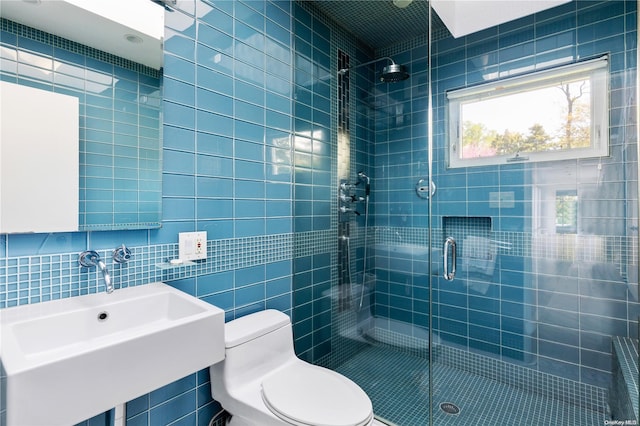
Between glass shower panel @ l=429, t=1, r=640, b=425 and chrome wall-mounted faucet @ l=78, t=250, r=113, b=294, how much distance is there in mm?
1791

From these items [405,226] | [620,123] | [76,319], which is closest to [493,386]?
[405,226]

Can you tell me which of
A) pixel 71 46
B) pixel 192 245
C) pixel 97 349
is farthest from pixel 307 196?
pixel 97 349

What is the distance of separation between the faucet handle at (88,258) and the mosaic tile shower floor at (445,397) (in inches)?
64.0

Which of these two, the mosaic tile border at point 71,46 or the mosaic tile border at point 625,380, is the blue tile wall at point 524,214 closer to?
the mosaic tile border at point 625,380

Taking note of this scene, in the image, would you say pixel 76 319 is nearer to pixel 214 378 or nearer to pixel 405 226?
pixel 214 378

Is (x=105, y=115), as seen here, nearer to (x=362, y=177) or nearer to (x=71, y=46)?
(x=71, y=46)

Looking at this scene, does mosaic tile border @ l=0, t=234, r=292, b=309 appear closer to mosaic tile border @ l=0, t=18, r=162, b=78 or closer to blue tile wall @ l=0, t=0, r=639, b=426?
blue tile wall @ l=0, t=0, r=639, b=426

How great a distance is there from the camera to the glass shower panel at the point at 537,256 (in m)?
1.80

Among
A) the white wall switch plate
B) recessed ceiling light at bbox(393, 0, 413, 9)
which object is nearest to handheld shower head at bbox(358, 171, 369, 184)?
recessed ceiling light at bbox(393, 0, 413, 9)

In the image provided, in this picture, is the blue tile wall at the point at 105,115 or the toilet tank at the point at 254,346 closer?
the blue tile wall at the point at 105,115

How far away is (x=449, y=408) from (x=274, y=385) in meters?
1.15

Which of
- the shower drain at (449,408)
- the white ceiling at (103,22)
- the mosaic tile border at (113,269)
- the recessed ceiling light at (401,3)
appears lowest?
the shower drain at (449,408)

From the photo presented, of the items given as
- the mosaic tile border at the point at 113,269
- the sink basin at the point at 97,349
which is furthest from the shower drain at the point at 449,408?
the sink basin at the point at 97,349

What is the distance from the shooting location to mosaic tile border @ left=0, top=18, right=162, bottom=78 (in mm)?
1009
